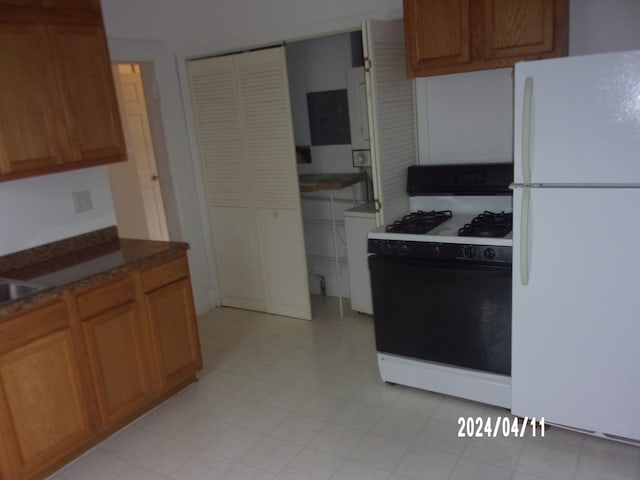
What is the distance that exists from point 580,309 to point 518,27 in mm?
1385

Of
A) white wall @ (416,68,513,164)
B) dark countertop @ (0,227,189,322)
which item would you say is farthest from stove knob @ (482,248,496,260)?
dark countertop @ (0,227,189,322)

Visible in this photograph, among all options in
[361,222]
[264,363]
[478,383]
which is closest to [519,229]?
[478,383]

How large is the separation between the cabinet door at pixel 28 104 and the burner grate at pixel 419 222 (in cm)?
181

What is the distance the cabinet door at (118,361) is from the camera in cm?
258

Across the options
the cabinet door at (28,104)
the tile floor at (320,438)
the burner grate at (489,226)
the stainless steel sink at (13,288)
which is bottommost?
the tile floor at (320,438)

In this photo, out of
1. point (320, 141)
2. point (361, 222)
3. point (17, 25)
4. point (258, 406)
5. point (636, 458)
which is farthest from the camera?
point (320, 141)

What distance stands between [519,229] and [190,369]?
204cm

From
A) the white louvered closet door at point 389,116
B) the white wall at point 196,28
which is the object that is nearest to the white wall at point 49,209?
the white wall at point 196,28

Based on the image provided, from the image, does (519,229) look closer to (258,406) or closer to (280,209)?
(258,406)

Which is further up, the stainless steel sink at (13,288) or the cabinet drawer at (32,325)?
the stainless steel sink at (13,288)

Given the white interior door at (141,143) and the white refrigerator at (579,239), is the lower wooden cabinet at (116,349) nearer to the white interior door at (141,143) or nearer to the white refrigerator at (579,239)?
the white refrigerator at (579,239)

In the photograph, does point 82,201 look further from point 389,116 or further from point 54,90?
point 389,116

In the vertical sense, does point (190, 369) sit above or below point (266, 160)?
below

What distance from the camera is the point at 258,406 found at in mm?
2947
